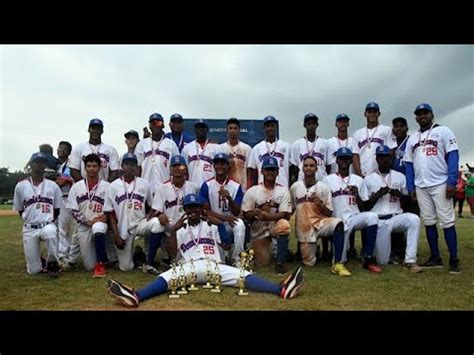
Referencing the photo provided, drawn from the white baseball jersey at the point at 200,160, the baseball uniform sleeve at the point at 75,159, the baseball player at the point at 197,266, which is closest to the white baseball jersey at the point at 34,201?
the baseball uniform sleeve at the point at 75,159

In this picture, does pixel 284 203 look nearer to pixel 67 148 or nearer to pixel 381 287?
pixel 381 287

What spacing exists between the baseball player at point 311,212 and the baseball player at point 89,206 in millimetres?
2860

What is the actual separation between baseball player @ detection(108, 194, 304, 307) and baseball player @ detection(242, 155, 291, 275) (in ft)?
2.40

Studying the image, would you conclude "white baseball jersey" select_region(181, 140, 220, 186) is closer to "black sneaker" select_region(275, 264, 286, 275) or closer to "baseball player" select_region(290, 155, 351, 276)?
"baseball player" select_region(290, 155, 351, 276)

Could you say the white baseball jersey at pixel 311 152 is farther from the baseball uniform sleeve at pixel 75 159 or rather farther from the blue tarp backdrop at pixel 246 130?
the blue tarp backdrop at pixel 246 130

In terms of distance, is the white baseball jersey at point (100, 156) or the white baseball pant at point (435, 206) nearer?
the white baseball pant at point (435, 206)

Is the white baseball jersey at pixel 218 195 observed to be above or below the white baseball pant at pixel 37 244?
above

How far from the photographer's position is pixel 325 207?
21.0 feet

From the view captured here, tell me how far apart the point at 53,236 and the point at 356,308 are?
4119 mm

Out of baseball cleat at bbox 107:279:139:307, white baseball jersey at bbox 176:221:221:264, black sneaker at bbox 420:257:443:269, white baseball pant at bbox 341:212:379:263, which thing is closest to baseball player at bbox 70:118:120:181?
white baseball jersey at bbox 176:221:221:264

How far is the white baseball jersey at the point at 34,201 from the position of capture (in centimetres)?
626

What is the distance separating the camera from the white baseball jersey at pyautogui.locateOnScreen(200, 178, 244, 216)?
A: 645cm

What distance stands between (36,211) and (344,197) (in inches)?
176

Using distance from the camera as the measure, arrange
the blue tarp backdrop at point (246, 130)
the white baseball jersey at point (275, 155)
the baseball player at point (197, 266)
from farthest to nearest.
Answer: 1. the blue tarp backdrop at point (246, 130)
2. the white baseball jersey at point (275, 155)
3. the baseball player at point (197, 266)
